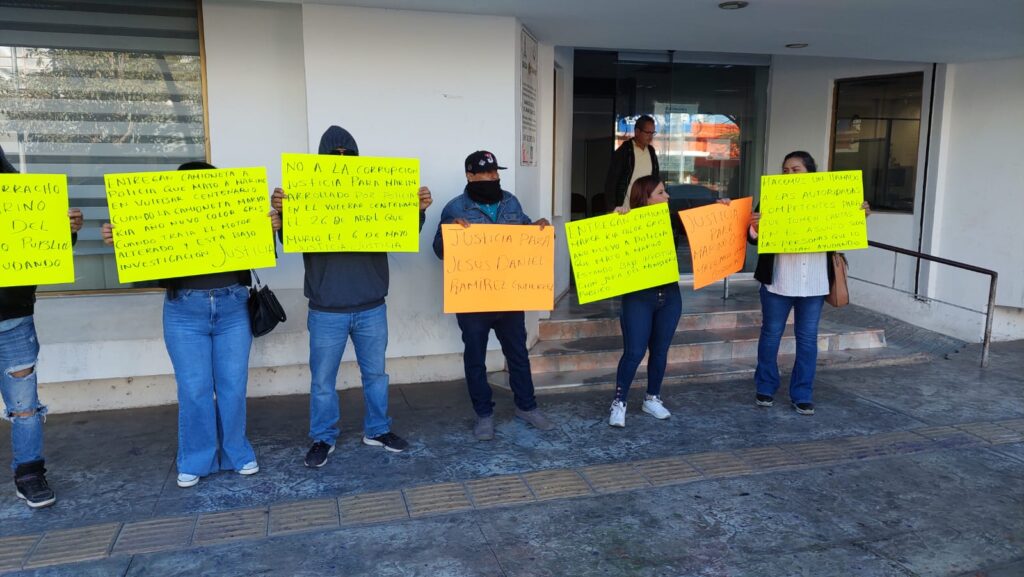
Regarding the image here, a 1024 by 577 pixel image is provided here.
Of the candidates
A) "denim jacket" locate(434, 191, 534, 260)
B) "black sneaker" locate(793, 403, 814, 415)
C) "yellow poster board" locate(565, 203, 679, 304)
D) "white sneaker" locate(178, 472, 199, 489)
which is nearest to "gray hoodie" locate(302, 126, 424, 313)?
"denim jacket" locate(434, 191, 534, 260)

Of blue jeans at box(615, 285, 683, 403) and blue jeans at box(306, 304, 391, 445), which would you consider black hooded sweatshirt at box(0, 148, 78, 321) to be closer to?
blue jeans at box(306, 304, 391, 445)

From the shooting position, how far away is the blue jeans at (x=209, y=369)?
3729mm

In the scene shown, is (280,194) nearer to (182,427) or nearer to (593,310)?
(182,427)

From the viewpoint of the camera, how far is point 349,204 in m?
3.98

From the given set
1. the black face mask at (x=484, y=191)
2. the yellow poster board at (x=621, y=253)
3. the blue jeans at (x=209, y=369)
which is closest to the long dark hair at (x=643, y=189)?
the yellow poster board at (x=621, y=253)

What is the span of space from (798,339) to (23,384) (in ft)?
16.0

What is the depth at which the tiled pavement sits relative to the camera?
3.22 meters

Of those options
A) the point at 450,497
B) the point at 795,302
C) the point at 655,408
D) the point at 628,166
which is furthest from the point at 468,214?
the point at 628,166

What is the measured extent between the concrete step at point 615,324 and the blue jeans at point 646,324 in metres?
1.35

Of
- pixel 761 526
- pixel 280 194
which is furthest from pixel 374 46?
pixel 761 526

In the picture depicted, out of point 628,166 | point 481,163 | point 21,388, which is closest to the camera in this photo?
point 21,388

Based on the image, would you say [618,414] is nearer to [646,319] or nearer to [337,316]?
[646,319]

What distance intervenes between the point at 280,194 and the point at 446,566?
85.1 inches

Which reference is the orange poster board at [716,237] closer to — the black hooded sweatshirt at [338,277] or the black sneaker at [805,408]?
the black sneaker at [805,408]
